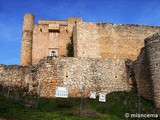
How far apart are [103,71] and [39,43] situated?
39.4 feet

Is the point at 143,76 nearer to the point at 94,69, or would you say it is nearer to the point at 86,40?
the point at 94,69

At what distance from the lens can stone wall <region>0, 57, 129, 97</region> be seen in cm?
2028

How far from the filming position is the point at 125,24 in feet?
102

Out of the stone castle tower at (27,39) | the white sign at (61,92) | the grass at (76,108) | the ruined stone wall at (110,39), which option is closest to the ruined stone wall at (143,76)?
the grass at (76,108)

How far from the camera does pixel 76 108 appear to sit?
17.1 m

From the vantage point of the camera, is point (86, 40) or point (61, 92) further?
point (86, 40)

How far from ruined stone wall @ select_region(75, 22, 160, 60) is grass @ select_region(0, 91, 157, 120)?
9.56 meters

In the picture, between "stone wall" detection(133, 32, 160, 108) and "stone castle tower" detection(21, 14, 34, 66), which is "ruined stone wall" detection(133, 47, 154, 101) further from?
"stone castle tower" detection(21, 14, 34, 66)

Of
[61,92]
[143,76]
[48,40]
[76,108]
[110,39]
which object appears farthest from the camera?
[48,40]

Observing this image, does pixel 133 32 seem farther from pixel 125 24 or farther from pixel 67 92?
pixel 67 92

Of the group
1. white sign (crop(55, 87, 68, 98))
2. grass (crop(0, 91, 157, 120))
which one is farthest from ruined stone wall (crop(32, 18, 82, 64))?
grass (crop(0, 91, 157, 120))

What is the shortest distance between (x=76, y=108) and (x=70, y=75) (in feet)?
12.6

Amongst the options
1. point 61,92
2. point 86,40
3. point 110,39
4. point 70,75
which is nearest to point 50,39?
point 86,40

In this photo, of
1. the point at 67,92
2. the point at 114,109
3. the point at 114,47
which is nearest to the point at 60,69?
the point at 67,92
